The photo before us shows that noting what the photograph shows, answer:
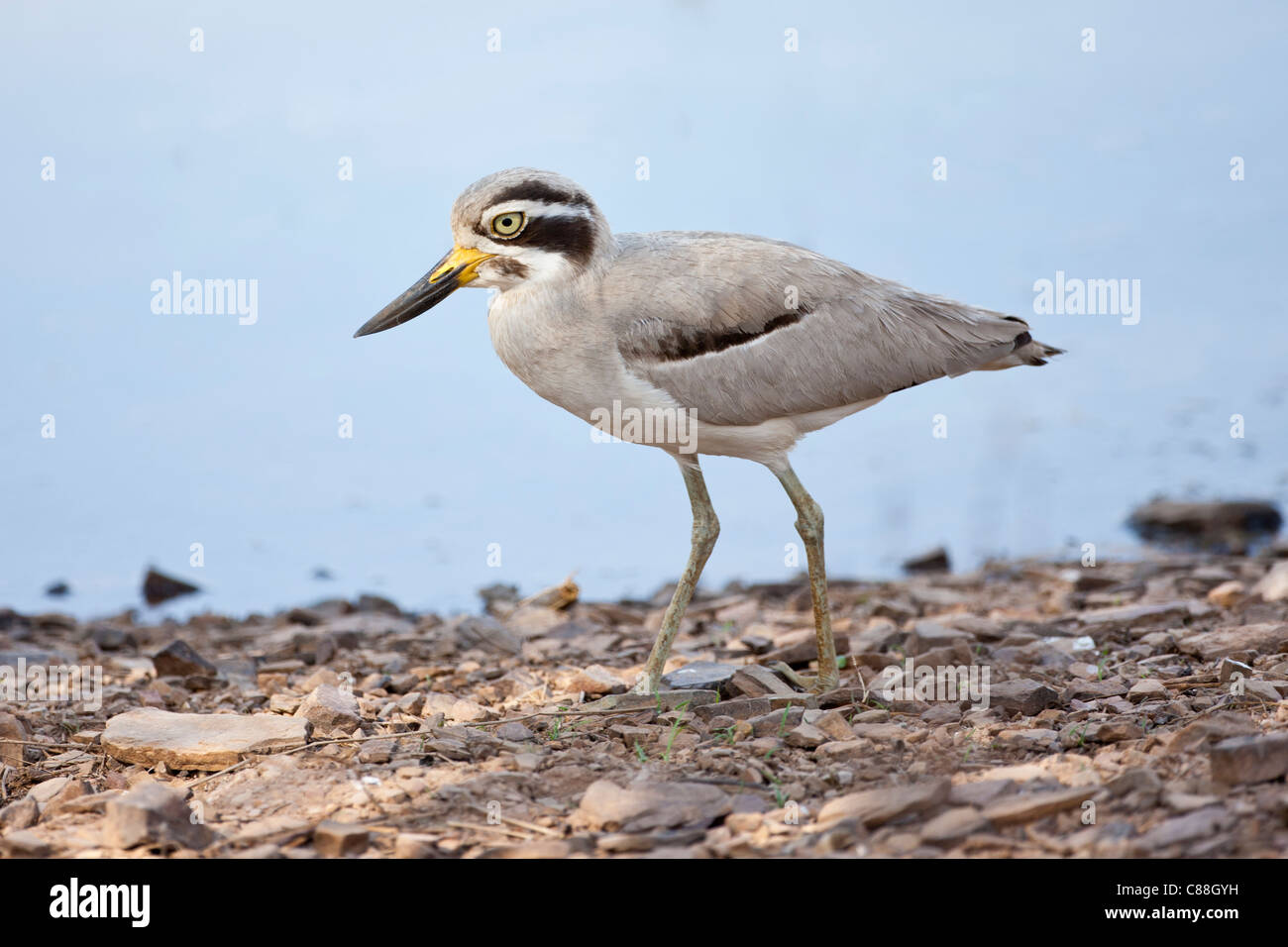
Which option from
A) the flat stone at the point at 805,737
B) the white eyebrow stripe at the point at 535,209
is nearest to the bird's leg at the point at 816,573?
the flat stone at the point at 805,737

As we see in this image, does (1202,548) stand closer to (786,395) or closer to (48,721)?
(786,395)

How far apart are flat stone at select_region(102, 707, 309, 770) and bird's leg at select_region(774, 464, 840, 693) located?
2.53 metres

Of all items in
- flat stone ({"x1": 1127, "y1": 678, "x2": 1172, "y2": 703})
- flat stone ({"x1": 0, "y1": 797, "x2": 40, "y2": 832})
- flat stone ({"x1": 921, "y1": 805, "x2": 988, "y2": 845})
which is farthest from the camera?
flat stone ({"x1": 1127, "y1": 678, "x2": 1172, "y2": 703})

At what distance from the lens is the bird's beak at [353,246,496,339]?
6.05 m

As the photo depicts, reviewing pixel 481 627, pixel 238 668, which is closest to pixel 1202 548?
pixel 481 627

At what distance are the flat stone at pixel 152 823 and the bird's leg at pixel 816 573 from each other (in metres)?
3.12

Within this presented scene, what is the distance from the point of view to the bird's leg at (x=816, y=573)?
6.34 meters

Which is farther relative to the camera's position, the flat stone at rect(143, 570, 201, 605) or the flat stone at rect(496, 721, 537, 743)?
the flat stone at rect(143, 570, 201, 605)

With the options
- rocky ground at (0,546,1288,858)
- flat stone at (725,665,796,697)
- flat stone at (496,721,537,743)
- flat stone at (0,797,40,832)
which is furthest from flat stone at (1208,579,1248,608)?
flat stone at (0,797,40,832)

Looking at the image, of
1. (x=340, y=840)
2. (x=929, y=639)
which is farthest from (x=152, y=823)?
(x=929, y=639)

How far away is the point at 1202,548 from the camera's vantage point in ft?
38.9

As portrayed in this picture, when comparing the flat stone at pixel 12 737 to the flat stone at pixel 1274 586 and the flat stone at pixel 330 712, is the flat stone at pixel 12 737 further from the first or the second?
the flat stone at pixel 1274 586

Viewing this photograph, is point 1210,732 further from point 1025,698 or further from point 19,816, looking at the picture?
point 19,816

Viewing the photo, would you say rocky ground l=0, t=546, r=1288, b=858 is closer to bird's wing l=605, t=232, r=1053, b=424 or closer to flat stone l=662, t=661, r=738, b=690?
flat stone l=662, t=661, r=738, b=690
